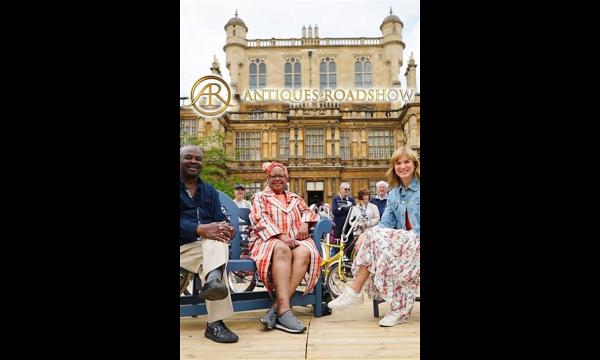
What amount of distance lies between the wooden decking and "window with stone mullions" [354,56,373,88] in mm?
21635

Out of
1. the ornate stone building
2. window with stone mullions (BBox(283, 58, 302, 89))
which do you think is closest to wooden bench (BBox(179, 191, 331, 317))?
the ornate stone building

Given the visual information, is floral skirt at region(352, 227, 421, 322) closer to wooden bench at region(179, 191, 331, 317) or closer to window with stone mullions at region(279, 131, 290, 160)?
wooden bench at region(179, 191, 331, 317)

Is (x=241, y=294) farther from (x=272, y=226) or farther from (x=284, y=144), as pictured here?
(x=284, y=144)

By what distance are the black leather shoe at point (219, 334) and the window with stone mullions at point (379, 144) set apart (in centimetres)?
1790

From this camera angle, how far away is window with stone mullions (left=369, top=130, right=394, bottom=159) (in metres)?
20.2
